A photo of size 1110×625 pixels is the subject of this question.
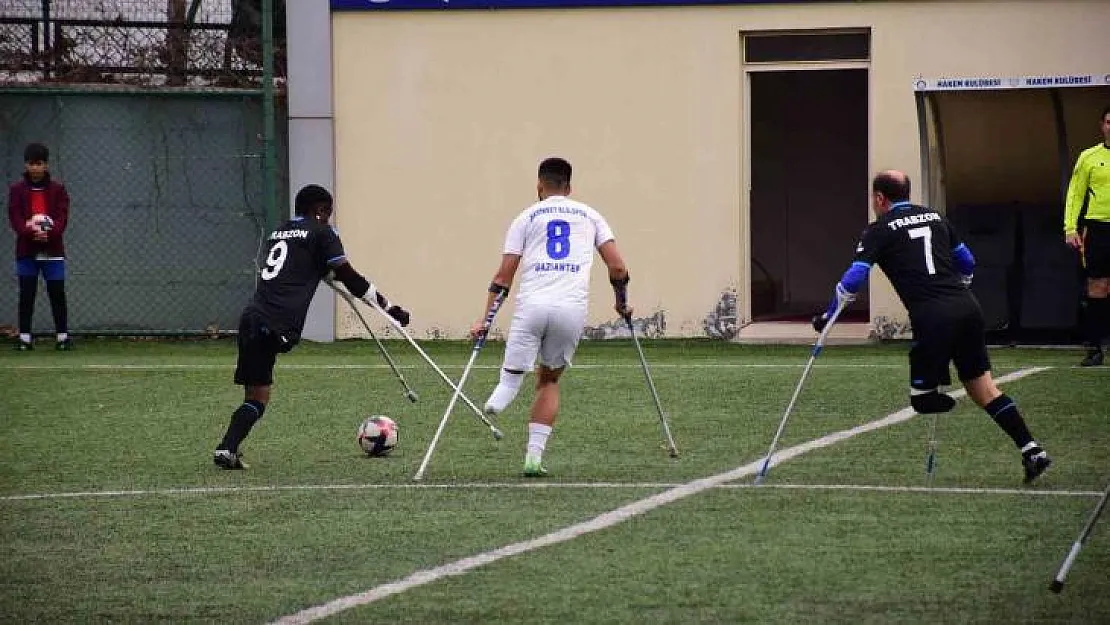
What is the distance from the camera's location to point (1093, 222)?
50.7 feet

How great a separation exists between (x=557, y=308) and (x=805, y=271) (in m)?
14.7

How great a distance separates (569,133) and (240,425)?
31.6 feet

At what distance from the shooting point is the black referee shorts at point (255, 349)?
10.8 meters

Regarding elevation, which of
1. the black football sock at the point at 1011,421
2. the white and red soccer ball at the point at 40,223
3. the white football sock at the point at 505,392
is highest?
the white and red soccer ball at the point at 40,223

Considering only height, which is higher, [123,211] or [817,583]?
[123,211]

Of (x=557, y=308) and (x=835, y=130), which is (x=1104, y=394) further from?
(x=835, y=130)

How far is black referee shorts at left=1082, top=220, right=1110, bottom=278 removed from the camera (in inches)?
606

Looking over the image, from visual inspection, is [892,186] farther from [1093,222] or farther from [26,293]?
[26,293]

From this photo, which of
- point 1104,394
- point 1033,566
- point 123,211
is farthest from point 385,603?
point 123,211

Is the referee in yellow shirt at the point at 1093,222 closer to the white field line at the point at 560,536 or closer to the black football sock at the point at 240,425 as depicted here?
the white field line at the point at 560,536

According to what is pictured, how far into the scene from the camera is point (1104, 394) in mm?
13625

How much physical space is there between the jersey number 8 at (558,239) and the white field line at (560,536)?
4.63 feet

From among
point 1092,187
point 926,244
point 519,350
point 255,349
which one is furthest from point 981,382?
point 1092,187

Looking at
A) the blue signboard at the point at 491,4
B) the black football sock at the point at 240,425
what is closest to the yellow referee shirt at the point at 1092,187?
the blue signboard at the point at 491,4
